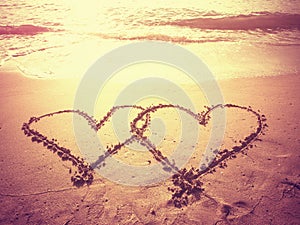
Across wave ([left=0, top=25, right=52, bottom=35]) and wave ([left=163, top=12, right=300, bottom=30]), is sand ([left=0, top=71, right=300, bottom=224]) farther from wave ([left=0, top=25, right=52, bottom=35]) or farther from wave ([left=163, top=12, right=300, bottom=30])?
wave ([left=163, top=12, right=300, bottom=30])

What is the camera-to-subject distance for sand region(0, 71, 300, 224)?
3420 millimetres

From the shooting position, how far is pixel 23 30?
11391 millimetres

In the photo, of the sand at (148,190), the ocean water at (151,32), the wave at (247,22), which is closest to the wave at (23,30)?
the ocean water at (151,32)

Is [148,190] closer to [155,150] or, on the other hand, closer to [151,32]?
[155,150]

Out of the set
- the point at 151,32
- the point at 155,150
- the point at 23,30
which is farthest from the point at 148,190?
the point at 23,30

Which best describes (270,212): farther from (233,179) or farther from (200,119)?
(200,119)

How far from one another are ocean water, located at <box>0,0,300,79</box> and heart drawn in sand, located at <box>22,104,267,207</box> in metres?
2.32

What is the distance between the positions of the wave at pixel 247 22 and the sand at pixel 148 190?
24.4ft

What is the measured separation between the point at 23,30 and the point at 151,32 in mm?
5312

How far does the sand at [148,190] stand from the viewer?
3.42 meters

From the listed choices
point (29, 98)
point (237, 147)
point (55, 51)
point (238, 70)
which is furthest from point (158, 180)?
point (55, 51)

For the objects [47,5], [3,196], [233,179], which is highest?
[47,5]

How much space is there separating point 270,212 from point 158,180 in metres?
1.49

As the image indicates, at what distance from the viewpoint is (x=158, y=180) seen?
393 centimetres
